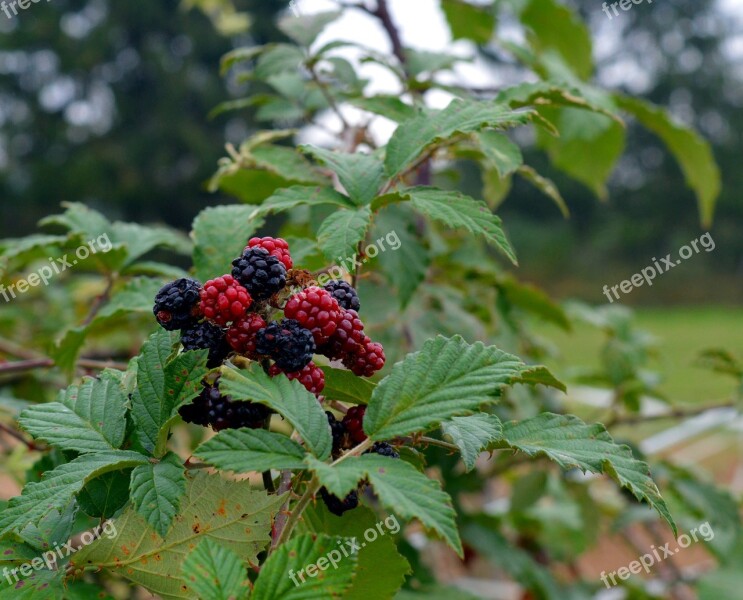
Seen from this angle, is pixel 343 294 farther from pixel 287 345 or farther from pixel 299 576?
pixel 299 576

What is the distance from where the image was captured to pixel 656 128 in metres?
1.28

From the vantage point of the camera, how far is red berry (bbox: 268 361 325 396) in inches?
16.8

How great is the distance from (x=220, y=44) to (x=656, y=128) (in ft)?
41.6

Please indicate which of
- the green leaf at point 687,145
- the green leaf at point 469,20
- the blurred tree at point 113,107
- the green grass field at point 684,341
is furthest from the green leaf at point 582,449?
the blurred tree at point 113,107

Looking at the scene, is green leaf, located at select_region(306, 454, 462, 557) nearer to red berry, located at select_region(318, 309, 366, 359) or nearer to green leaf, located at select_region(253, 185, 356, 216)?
red berry, located at select_region(318, 309, 366, 359)

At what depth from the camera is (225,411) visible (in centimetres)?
42

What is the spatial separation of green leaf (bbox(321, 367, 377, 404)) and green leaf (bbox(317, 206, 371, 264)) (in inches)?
2.9

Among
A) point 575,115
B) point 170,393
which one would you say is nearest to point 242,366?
point 170,393

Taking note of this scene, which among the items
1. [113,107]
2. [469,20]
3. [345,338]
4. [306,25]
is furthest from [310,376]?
Answer: [113,107]

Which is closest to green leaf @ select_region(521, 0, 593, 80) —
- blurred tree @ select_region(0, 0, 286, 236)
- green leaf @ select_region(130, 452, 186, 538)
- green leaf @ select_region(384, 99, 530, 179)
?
green leaf @ select_region(384, 99, 530, 179)

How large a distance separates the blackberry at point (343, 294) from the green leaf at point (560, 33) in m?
0.97

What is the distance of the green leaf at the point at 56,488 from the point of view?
15.2 inches

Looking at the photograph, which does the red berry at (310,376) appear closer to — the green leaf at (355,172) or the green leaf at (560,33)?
the green leaf at (355,172)

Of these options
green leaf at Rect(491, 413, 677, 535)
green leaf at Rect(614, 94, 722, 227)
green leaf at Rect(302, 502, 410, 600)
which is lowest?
green leaf at Rect(614, 94, 722, 227)
